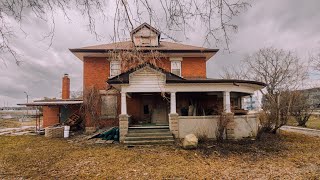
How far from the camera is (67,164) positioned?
829cm

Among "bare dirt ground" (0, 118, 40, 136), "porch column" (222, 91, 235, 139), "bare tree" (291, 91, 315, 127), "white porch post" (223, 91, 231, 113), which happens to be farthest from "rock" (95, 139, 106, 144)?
"bare tree" (291, 91, 315, 127)

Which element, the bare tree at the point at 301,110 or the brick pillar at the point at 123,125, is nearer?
the brick pillar at the point at 123,125

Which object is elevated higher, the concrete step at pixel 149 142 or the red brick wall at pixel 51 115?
the red brick wall at pixel 51 115

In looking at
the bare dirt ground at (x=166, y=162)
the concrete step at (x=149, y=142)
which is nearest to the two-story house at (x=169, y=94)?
the concrete step at (x=149, y=142)

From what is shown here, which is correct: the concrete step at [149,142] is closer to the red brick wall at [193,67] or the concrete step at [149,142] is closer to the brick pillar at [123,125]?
the brick pillar at [123,125]

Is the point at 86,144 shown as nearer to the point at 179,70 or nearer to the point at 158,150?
the point at 158,150

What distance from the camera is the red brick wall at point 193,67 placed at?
58.3ft

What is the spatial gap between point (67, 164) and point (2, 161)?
126 inches

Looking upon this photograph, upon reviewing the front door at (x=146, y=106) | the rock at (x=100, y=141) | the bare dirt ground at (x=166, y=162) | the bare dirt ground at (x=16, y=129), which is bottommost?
the bare dirt ground at (x=16, y=129)

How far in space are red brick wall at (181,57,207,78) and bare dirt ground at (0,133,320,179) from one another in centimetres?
730

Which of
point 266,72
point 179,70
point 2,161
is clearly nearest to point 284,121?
point 179,70

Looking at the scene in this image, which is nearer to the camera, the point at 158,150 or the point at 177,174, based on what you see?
the point at 177,174

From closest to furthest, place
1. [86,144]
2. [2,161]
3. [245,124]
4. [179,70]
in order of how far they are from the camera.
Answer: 1. [2,161]
2. [86,144]
3. [245,124]
4. [179,70]

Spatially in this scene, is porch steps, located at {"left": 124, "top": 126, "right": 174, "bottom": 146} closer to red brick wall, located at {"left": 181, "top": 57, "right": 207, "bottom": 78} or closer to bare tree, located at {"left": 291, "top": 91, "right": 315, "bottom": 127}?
red brick wall, located at {"left": 181, "top": 57, "right": 207, "bottom": 78}
